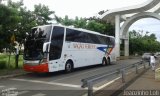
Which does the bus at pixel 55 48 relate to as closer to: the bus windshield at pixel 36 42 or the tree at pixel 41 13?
the bus windshield at pixel 36 42

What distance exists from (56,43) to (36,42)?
138 centimetres

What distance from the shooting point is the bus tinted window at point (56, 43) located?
19391 millimetres

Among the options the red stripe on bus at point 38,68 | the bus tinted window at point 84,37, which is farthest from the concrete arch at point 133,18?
the red stripe on bus at point 38,68

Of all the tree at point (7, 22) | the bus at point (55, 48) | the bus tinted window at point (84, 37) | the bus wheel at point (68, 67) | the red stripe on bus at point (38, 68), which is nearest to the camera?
the red stripe on bus at point (38, 68)

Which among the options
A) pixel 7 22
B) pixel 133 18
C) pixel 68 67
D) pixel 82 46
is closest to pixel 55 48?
pixel 68 67

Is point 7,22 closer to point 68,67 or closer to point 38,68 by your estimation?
point 38,68

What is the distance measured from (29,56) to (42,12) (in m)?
8.98

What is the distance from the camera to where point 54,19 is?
96.2 feet

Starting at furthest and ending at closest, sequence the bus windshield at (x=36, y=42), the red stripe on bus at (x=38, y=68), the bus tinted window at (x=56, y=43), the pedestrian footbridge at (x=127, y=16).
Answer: the pedestrian footbridge at (x=127, y=16)
the bus tinted window at (x=56, y=43)
the bus windshield at (x=36, y=42)
the red stripe on bus at (x=38, y=68)

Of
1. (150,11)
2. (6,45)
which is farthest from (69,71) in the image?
(150,11)

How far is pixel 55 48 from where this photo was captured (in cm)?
1975

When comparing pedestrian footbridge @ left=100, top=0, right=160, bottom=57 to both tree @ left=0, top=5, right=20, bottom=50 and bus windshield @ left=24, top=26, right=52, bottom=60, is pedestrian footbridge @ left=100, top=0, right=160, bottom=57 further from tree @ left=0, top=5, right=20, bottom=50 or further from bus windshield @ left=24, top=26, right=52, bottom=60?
bus windshield @ left=24, top=26, right=52, bottom=60

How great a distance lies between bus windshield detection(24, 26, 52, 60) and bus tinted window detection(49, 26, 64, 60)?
486 mm

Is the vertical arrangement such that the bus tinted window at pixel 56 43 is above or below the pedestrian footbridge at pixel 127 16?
below
